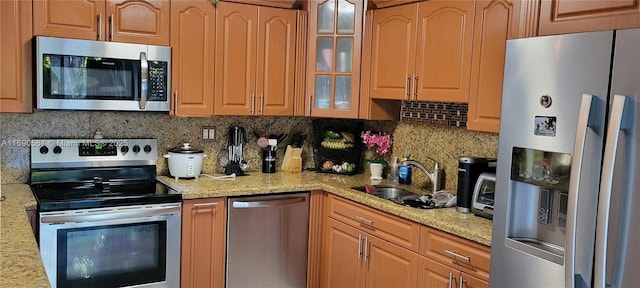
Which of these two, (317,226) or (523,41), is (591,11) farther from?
(317,226)

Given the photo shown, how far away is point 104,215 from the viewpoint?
294 centimetres

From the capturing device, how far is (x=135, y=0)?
3191 millimetres

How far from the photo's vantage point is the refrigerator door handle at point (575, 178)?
5.92 feet

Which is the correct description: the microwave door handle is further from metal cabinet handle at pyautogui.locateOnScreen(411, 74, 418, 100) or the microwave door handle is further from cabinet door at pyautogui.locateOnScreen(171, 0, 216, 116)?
metal cabinet handle at pyautogui.locateOnScreen(411, 74, 418, 100)

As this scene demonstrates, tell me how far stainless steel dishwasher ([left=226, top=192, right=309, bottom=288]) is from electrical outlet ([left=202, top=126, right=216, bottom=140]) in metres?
0.69

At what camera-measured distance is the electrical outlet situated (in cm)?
383

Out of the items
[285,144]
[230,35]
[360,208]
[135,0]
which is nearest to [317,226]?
[360,208]

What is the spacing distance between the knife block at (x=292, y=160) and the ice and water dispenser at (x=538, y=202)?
6.63 ft

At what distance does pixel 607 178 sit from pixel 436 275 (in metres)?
1.16

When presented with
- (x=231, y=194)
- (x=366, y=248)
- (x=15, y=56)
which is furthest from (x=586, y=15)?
(x=15, y=56)

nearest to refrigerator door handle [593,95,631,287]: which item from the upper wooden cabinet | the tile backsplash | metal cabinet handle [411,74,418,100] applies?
the upper wooden cabinet

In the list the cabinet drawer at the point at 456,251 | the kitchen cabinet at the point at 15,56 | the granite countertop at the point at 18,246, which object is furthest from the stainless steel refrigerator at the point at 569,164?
the kitchen cabinet at the point at 15,56

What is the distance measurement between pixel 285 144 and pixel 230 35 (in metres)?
0.97

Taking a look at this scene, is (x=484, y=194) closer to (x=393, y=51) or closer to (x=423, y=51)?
(x=423, y=51)
